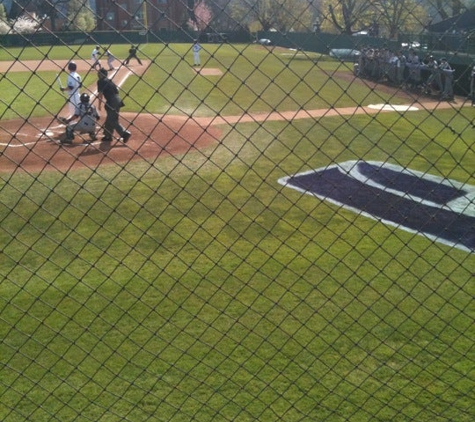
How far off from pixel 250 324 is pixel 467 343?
2.05 m

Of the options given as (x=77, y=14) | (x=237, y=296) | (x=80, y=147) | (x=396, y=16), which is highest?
(x=396, y=16)

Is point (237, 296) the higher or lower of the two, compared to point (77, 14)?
lower

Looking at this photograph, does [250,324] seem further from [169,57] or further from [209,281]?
[169,57]

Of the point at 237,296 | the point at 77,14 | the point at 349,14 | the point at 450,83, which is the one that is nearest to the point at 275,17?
the point at 77,14

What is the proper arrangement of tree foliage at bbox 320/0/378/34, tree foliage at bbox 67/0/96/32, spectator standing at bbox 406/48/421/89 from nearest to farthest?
tree foliage at bbox 67/0/96/32 → tree foliage at bbox 320/0/378/34 → spectator standing at bbox 406/48/421/89

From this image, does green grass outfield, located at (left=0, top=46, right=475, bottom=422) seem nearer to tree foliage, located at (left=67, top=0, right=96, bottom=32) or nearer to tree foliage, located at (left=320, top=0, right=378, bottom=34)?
tree foliage, located at (left=320, top=0, right=378, bottom=34)

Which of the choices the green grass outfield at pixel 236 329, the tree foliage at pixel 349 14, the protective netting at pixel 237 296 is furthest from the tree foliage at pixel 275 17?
the green grass outfield at pixel 236 329

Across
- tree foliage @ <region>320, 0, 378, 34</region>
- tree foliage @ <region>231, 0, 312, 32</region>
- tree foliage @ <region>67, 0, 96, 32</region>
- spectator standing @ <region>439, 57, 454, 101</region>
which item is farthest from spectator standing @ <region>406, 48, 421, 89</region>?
tree foliage @ <region>67, 0, 96, 32</region>

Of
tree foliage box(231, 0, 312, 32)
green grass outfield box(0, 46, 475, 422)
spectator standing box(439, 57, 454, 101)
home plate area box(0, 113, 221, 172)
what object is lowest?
home plate area box(0, 113, 221, 172)

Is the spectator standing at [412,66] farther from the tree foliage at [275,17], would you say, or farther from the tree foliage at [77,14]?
the tree foliage at [77,14]

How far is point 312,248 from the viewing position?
7.78 meters

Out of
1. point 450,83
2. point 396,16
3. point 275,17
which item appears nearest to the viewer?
point 275,17

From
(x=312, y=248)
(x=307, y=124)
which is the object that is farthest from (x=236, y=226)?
(x=307, y=124)

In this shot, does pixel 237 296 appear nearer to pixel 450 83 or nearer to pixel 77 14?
pixel 77 14
